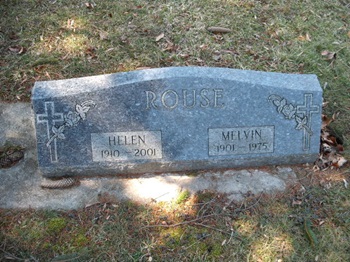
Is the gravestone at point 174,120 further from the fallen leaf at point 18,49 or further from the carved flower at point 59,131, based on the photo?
the fallen leaf at point 18,49

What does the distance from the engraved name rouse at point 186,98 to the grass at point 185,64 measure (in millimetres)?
755

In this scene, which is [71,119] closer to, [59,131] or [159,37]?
[59,131]

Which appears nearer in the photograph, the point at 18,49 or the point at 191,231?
the point at 191,231

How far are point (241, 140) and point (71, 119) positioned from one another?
56.8 inches

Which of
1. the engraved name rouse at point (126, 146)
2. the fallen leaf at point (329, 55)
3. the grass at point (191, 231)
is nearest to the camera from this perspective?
A: the grass at point (191, 231)

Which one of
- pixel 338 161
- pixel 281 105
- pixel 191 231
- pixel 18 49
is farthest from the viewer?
pixel 18 49

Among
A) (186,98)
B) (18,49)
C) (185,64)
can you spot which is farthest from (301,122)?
(18,49)

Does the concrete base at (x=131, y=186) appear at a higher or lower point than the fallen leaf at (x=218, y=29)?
lower

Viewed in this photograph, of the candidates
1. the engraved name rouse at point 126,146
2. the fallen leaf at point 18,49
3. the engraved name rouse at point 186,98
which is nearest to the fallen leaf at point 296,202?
the engraved name rouse at point 186,98

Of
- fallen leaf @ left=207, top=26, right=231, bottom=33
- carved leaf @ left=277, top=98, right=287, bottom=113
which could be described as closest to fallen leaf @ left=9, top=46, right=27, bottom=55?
fallen leaf @ left=207, top=26, right=231, bottom=33

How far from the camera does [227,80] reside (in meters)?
3.59

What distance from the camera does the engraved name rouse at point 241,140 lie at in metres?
3.77

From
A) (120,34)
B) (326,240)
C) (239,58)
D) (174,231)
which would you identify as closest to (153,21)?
(120,34)

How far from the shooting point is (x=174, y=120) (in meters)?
3.68
